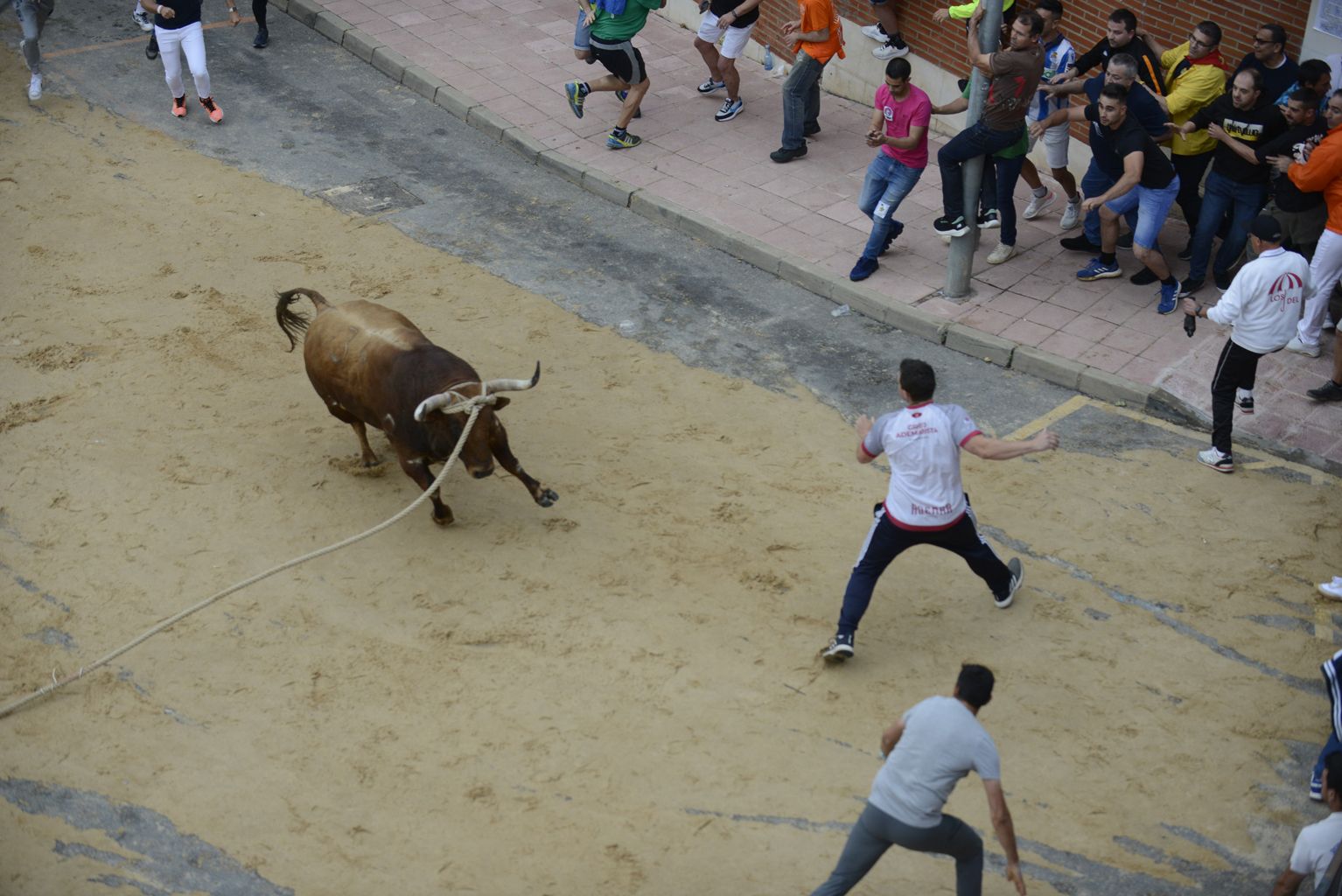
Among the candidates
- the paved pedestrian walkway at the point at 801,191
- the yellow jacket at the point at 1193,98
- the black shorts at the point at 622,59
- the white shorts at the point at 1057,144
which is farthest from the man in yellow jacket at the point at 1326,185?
the black shorts at the point at 622,59

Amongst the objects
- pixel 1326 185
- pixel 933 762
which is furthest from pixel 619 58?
pixel 933 762

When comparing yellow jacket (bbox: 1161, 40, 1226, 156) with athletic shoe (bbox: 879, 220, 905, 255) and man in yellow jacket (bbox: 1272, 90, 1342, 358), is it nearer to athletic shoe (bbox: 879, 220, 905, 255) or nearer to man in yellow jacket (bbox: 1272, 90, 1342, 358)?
man in yellow jacket (bbox: 1272, 90, 1342, 358)

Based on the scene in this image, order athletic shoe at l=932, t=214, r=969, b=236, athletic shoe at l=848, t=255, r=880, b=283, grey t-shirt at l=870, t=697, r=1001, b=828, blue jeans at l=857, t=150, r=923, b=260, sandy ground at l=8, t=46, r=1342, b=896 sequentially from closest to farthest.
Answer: grey t-shirt at l=870, t=697, r=1001, b=828 → sandy ground at l=8, t=46, r=1342, b=896 → athletic shoe at l=932, t=214, r=969, b=236 → blue jeans at l=857, t=150, r=923, b=260 → athletic shoe at l=848, t=255, r=880, b=283

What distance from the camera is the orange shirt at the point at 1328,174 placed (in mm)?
9758

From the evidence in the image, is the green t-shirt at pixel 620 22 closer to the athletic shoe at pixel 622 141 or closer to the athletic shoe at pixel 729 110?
the athletic shoe at pixel 622 141

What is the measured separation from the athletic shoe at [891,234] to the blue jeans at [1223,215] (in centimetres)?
250

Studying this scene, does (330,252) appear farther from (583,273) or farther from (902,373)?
(902,373)

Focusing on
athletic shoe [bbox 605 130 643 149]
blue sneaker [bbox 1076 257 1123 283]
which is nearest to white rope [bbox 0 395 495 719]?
blue sneaker [bbox 1076 257 1123 283]

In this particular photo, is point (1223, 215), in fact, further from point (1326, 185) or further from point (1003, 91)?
point (1003, 91)

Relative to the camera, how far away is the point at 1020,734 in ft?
23.9

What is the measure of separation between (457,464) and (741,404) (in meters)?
2.28

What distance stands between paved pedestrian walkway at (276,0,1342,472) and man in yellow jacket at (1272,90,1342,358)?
651 mm

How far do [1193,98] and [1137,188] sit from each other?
846 millimetres

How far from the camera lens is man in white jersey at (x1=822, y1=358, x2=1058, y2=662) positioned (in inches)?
279
